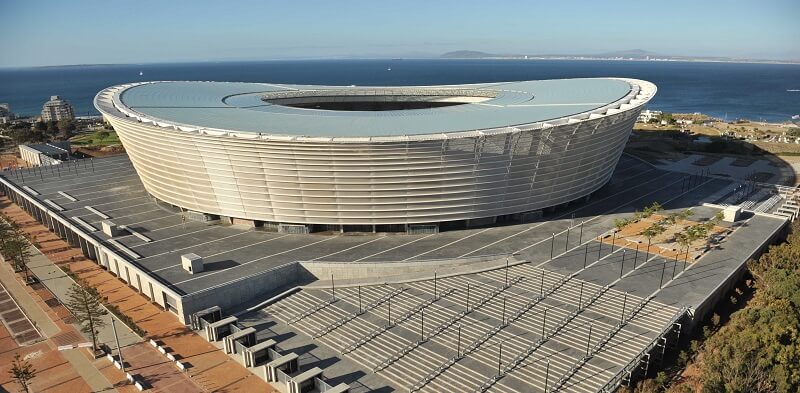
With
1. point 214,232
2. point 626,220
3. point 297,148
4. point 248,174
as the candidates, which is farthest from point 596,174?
point 214,232

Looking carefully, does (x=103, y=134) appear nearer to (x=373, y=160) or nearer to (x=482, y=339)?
(x=373, y=160)

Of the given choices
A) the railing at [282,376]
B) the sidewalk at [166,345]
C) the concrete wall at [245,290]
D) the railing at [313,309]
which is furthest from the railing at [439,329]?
the concrete wall at [245,290]

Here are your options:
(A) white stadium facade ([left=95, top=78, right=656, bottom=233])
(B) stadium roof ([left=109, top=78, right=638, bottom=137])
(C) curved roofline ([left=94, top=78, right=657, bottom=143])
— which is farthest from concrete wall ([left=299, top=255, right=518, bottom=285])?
(B) stadium roof ([left=109, top=78, right=638, bottom=137])

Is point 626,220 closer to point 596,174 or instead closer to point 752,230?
point 596,174

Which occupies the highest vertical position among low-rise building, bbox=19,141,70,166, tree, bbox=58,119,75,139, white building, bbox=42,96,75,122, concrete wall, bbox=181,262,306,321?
white building, bbox=42,96,75,122

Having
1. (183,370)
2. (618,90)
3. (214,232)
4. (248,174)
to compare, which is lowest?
(183,370)

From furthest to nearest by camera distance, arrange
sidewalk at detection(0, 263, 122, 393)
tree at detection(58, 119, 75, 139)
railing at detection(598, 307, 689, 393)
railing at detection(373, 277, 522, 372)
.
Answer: tree at detection(58, 119, 75, 139), railing at detection(373, 277, 522, 372), sidewalk at detection(0, 263, 122, 393), railing at detection(598, 307, 689, 393)

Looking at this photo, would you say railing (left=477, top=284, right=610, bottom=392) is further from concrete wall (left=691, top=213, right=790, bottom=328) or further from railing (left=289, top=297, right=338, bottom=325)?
railing (left=289, top=297, right=338, bottom=325)
